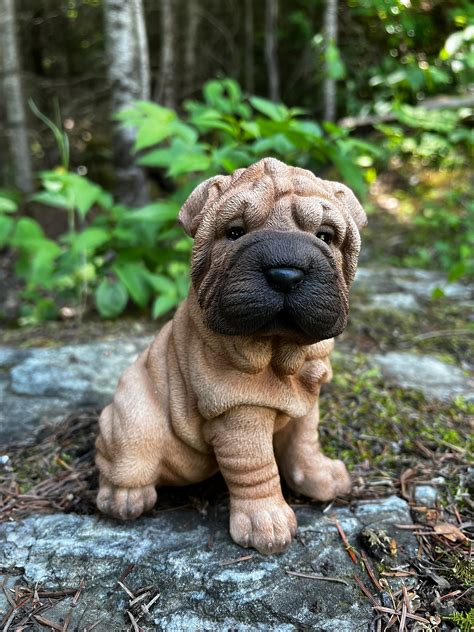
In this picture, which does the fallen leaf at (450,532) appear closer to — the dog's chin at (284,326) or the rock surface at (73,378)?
the dog's chin at (284,326)

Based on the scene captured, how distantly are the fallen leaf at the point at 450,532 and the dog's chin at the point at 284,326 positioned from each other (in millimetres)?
876

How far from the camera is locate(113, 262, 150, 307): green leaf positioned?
3.55 metres

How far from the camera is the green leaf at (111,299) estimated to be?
12.0ft

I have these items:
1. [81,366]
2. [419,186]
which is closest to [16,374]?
[81,366]

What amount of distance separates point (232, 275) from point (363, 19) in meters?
6.69

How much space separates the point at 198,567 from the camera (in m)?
1.70

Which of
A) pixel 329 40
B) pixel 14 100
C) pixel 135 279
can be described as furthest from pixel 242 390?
pixel 14 100

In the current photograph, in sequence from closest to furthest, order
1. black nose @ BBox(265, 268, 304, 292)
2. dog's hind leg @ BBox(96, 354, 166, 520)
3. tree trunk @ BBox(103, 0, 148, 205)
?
black nose @ BBox(265, 268, 304, 292)
dog's hind leg @ BBox(96, 354, 166, 520)
tree trunk @ BBox(103, 0, 148, 205)

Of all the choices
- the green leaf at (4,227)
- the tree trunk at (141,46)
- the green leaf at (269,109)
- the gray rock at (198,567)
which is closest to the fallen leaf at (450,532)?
the gray rock at (198,567)

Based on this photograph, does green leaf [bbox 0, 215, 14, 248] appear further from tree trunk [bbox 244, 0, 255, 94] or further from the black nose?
tree trunk [bbox 244, 0, 255, 94]

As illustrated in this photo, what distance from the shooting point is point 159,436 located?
1.82 meters

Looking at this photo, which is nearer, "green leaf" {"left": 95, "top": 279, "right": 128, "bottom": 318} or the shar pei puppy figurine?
the shar pei puppy figurine

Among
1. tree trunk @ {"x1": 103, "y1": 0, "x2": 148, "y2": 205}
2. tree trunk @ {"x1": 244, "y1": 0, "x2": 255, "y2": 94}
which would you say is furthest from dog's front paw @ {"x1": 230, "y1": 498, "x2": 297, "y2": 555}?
tree trunk @ {"x1": 244, "y1": 0, "x2": 255, "y2": 94}

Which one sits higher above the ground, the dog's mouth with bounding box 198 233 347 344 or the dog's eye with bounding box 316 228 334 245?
the dog's eye with bounding box 316 228 334 245
